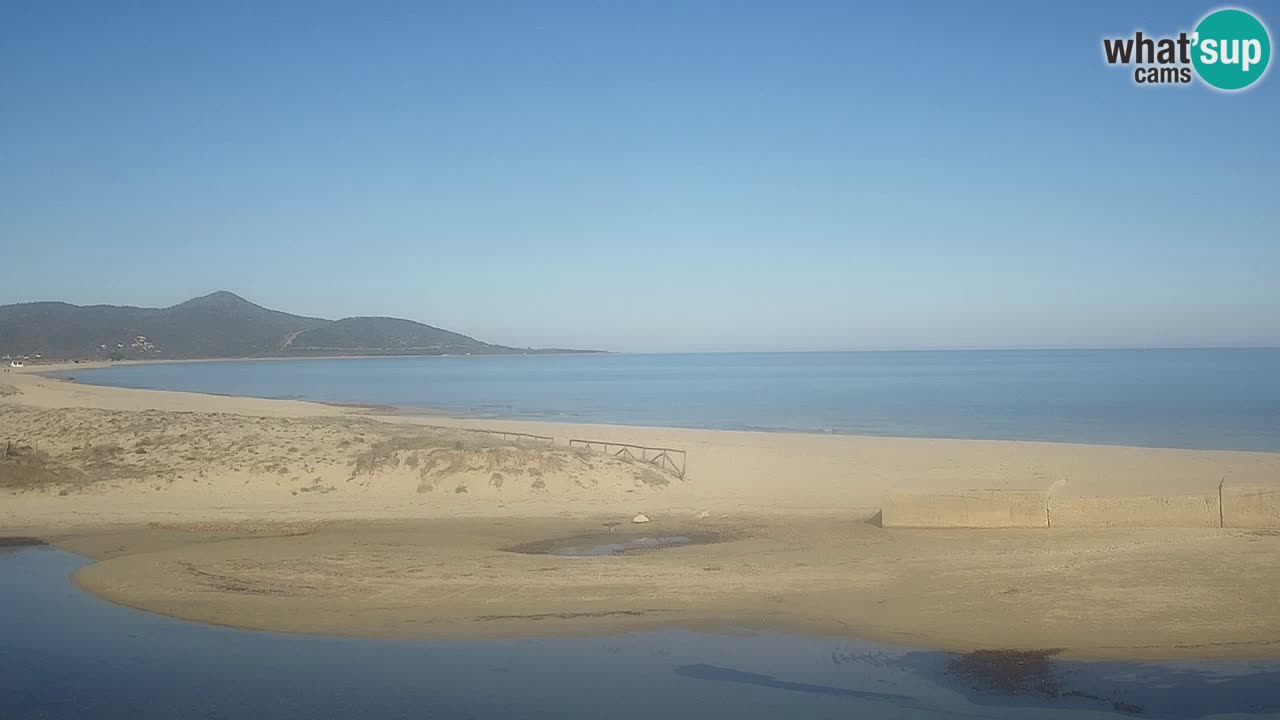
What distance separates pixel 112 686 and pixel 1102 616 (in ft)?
29.7

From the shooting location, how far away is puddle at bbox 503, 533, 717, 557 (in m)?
13.7

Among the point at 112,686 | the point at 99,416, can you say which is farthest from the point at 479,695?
the point at 99,416

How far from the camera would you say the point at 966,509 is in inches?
556

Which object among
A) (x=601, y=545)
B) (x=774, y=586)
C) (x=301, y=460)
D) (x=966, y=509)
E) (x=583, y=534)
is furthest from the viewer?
(x=301, y=460)

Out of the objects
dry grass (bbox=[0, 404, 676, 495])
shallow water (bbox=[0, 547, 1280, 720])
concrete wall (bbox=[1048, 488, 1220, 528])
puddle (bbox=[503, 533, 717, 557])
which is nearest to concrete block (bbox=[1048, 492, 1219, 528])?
concrete wall (bbox=[1048, 488, 1220, 528])

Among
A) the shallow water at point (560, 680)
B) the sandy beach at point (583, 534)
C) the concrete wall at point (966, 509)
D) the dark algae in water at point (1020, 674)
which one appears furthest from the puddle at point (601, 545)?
the dark algae in water at point (1020, 674)

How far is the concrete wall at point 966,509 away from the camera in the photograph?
1388 centimetres

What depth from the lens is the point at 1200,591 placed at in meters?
10.4

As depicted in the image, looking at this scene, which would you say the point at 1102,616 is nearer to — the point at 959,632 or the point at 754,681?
→ the point at 959,632

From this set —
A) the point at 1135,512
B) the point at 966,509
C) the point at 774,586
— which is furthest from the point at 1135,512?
the point at 774,586

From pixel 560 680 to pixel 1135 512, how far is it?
9258 mm

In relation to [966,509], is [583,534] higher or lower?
lower

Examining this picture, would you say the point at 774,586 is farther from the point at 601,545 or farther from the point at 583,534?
the point at 583,534

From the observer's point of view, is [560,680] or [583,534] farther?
[583,534]
